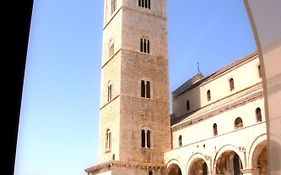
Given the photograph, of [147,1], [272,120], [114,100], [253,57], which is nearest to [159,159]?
[114,100]

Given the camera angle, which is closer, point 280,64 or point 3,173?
point 3,173

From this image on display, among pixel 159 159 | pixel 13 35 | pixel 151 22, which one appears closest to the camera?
pixel 13 35

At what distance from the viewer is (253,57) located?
81.1ft

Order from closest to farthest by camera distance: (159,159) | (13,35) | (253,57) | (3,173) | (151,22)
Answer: (3,173) < (13,35) < (253,57) < (159,159) < (151,22)

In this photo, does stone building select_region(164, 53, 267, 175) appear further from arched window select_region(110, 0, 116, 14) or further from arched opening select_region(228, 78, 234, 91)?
arched window select_region(110, 0, 116, 14)

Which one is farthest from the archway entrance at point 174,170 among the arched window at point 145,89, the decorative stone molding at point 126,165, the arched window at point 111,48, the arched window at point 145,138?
the arched window at point 111,48

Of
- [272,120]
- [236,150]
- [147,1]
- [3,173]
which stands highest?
[147,1]

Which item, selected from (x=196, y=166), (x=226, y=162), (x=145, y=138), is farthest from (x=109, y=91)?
(x=226, y=162)

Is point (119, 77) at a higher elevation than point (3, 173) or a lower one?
higher

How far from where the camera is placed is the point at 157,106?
91.7 feet

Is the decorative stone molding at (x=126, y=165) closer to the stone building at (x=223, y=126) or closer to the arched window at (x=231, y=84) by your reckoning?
the stone building at (x=223, y=126)

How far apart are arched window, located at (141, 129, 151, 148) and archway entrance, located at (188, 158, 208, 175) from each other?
429 cm

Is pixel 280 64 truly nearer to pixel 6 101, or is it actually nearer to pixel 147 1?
pixel 6 101

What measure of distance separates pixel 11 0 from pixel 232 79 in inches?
1029
